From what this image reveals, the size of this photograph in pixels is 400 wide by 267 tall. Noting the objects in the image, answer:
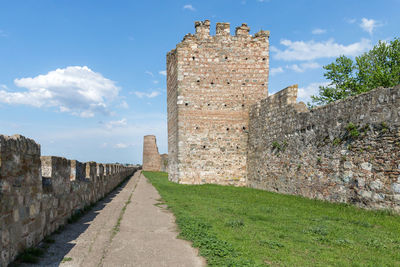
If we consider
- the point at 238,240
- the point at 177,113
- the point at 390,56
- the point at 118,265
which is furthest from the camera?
the point at 390,56

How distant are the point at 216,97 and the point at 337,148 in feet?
26.0

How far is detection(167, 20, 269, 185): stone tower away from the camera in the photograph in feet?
49.7

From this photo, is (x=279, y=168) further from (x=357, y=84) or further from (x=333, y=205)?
(x=357, y=84)

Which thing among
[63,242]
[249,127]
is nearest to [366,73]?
[249,127]

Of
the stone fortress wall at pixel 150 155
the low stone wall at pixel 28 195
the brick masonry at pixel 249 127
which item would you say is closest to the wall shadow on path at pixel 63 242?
the low stone wall at pixel 28 195


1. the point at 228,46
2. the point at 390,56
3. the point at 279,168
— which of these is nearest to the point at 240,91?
the point at 228,46

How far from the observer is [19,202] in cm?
352

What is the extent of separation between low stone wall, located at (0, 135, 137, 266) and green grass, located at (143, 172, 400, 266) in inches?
83.2

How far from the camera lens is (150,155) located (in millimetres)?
41656

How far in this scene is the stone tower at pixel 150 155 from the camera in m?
41.6

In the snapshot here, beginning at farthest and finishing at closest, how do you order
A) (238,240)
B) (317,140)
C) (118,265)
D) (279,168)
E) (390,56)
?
(390,56)
(279,168)
(317,140)
(238,240)
(118,265)

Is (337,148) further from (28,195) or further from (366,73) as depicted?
Result: (366,73)

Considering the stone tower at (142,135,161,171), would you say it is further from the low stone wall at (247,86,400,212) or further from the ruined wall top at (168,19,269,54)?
the low stone wall at (247,86,400,212)

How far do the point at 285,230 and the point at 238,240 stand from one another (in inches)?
46.6
